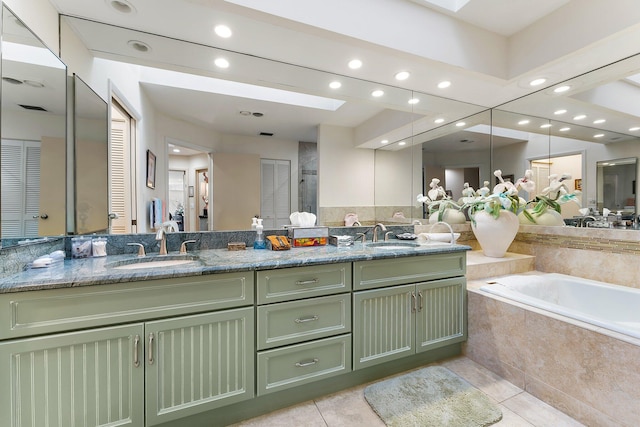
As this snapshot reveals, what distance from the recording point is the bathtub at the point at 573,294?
190 cm

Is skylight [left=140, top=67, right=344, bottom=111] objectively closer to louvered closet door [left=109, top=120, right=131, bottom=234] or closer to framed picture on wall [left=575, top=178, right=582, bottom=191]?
louvered closet door [left=109, top=120, right=131, bottom=234]

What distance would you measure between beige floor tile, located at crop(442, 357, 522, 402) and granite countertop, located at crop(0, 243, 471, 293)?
0.89 m

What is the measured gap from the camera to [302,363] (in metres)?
1.57

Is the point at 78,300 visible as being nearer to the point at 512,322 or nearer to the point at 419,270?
the point at 419,270

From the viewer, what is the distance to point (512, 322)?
5.99 ft

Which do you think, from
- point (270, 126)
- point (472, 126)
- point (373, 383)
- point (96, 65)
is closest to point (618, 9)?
point (472, 126)

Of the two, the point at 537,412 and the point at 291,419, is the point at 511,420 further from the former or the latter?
the point at 291,419

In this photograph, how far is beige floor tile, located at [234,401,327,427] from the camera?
1.48m

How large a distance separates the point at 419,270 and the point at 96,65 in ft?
8.18

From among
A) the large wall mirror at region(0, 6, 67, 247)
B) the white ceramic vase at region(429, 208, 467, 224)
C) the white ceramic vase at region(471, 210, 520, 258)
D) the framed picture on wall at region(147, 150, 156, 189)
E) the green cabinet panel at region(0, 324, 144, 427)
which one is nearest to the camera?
the green cabinet panel at region(0, 324, 144, 427)

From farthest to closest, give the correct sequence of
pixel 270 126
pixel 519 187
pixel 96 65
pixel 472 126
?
pixel 472 126
pixel 519 187
pixel 270 126
pixel 96 65

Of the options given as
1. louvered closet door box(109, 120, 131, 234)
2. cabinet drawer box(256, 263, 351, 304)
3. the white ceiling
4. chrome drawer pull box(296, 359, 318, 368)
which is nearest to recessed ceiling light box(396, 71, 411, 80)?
the white ceiling

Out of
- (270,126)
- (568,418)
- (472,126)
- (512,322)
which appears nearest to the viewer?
(568,418)

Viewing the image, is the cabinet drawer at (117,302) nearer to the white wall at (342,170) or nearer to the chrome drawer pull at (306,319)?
the chrome drawer pull at (306,319)
